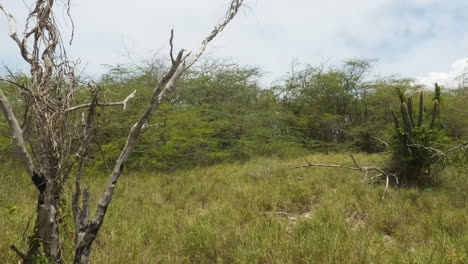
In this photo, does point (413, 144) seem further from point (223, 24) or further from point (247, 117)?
point (247, 117)

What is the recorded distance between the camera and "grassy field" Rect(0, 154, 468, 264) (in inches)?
135

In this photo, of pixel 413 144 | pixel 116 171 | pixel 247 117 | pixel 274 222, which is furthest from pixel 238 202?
pixel 247 117

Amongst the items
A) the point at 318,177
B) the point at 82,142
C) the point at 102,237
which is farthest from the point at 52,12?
the point at 318,177

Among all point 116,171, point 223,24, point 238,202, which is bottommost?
point 238,202

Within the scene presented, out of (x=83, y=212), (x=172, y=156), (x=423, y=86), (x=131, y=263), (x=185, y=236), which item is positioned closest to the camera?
(x=83, y=212)

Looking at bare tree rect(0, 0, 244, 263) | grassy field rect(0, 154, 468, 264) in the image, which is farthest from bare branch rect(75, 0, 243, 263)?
grassy field rect(0, 154, 468, 264)

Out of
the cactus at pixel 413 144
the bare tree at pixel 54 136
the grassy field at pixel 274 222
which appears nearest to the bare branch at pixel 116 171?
the bare tree at pixel 54 136

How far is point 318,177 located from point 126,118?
7060mm

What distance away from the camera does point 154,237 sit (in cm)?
420

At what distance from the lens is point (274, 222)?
4.51m

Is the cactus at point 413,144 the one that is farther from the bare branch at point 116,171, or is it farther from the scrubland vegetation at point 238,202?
the bare branch at point 116,171

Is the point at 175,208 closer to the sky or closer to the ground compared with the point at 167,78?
closer to the ground

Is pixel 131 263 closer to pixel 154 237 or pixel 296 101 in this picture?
pixel 154 237

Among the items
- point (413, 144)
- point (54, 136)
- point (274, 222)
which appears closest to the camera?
point (54, 136)
